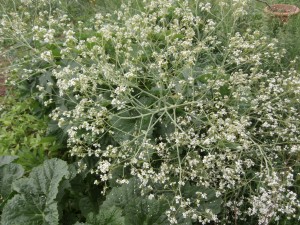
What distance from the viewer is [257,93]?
3.09m

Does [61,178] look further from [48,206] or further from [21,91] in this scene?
[21,91]

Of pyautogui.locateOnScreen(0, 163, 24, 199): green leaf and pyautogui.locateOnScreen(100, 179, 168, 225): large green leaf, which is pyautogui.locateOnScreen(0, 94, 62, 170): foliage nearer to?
pyautogui.locateOnScreen(0, 163, 24, 199): green leaf

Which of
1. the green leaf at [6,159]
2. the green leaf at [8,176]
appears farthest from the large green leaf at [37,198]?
the green leaf at [6,159]


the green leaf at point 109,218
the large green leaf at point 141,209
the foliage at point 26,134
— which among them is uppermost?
the green leaf at point 109,218

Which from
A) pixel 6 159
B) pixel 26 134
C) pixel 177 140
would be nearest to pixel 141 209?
pixel 177 140

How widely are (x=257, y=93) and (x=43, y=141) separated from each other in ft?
6.38

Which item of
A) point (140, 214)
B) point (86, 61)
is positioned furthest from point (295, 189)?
point (86, 61)

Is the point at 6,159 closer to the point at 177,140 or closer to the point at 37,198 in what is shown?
the point at 37,198

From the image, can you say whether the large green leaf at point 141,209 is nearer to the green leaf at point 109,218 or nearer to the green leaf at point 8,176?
the green leaf at point 109,218

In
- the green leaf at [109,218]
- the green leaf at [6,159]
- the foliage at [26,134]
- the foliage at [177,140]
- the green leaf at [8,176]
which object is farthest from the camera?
the foliage at [26,134]

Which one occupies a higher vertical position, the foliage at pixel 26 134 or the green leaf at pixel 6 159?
the green leaf at pixel 6 159

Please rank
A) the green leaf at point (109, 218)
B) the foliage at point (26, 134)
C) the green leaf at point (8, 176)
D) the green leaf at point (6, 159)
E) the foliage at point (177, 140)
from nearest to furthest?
1. the green leaf at point (109, 218)
2. the foliage at point (177, 140)
3. the green leaf at point (8, 176)
4. the green leaf at point (6, 159)
5. the foliage at point (26, 134)

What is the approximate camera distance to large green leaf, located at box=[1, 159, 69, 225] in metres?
2.43

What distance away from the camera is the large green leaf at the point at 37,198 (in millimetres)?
2430
